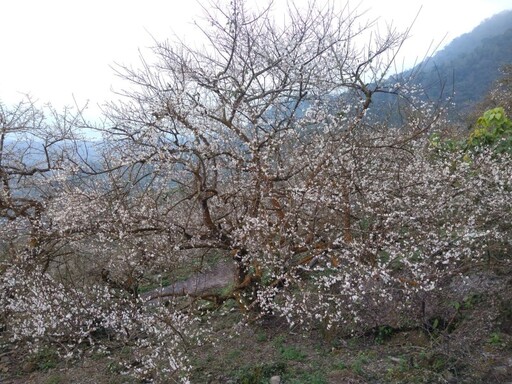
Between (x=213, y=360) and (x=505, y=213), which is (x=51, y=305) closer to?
(x=213, y=360)

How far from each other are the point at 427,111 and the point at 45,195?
19.0ft

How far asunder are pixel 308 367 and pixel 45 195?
4645 mm

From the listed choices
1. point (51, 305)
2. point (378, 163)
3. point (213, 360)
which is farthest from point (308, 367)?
point (51, 305)

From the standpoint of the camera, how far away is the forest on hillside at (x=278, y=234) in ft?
14.2

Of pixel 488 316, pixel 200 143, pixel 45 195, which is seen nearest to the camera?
pixel 488 316

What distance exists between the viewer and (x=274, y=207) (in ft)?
17.0

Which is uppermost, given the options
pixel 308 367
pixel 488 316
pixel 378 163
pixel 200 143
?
pixel 200 143

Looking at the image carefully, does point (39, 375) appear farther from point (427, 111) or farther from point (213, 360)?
point (427, 111)

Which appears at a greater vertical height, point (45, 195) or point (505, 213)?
point (45, 195)

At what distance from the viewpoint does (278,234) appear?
4.73 meters

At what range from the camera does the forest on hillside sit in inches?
171

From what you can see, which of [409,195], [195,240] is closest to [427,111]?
[409,195]

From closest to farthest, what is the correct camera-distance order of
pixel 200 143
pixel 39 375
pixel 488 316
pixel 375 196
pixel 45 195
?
pixel 488 316, pixel 375 196, pixel 200 143, pixel 39 375, pixel 45 195

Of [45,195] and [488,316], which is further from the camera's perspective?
[45,195]
